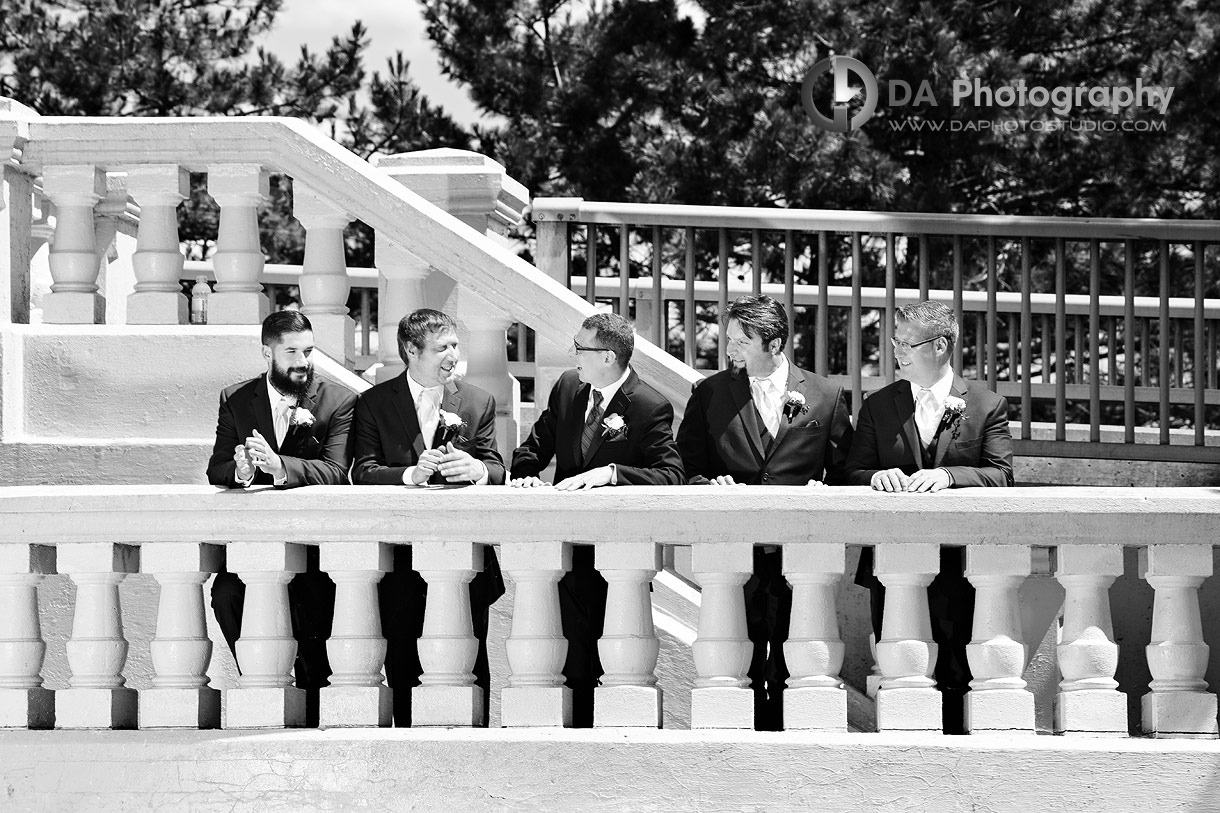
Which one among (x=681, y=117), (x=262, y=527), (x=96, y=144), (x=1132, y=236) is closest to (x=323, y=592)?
(x=262, y=527)

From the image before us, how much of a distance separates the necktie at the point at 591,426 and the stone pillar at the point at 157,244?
191 centimetres

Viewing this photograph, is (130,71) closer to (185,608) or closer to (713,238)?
(713,238)

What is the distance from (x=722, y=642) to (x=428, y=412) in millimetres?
1378

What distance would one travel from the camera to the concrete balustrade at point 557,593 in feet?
14.8

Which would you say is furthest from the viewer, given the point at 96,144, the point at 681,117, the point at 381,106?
the point at 381,106

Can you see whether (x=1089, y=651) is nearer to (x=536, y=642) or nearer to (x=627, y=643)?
(x=627, y=643)

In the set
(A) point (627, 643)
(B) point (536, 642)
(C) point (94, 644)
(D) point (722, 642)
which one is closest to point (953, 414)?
(D) point (722, 642)

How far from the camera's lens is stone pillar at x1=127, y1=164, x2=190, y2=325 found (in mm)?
6434

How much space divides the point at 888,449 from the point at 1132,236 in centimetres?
383

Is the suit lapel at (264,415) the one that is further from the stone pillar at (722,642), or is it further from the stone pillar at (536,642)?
the stone pillar at (722,642)

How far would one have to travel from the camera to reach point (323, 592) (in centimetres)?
500

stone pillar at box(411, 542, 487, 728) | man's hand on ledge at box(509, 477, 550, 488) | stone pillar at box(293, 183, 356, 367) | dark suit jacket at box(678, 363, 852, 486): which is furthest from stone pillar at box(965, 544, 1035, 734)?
stone pillar at box(293, 183, 356, 367)

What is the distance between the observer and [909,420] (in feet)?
17.2

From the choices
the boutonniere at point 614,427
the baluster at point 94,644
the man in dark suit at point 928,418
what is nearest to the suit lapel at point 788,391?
the man in dark suit at point 928,418
